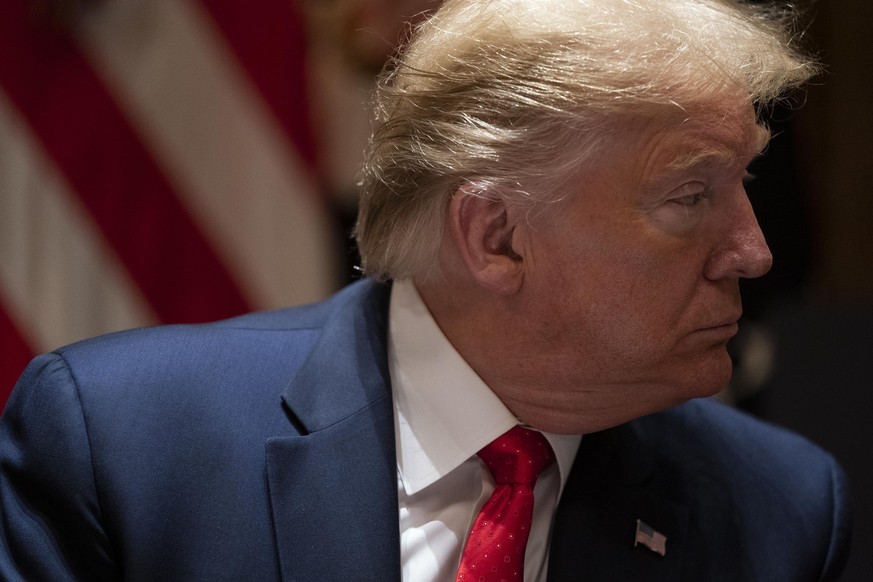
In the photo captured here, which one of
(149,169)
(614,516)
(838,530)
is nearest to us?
(614,516)

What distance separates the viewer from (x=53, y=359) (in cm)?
150

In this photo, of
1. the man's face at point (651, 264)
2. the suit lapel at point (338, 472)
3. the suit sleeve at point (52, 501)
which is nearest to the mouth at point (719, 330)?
the man's face at point (651, 264)

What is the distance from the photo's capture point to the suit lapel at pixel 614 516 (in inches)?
62.2

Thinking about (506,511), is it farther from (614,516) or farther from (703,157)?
(703,157)

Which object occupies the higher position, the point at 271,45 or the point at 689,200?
the point at 271,45

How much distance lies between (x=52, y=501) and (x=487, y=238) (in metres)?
0.71

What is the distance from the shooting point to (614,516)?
64.4 inches

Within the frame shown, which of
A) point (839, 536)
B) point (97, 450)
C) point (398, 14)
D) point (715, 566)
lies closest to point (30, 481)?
point (97, 450)

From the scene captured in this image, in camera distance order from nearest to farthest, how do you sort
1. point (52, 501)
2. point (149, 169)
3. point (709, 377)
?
point (52, 501) → point (709, 377) → point (149, 169)

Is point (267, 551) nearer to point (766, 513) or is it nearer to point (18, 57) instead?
point (766, 513)

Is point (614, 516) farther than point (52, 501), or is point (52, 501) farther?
point (614, 516)

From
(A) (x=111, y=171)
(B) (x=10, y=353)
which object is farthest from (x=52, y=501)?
(A) (x=111, y=171)

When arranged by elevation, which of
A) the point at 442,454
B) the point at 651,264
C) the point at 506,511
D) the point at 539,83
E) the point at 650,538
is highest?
the point at 539,83

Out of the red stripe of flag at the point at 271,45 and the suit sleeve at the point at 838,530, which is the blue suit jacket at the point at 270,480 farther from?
the red stripe of flag at the point at 271,45
